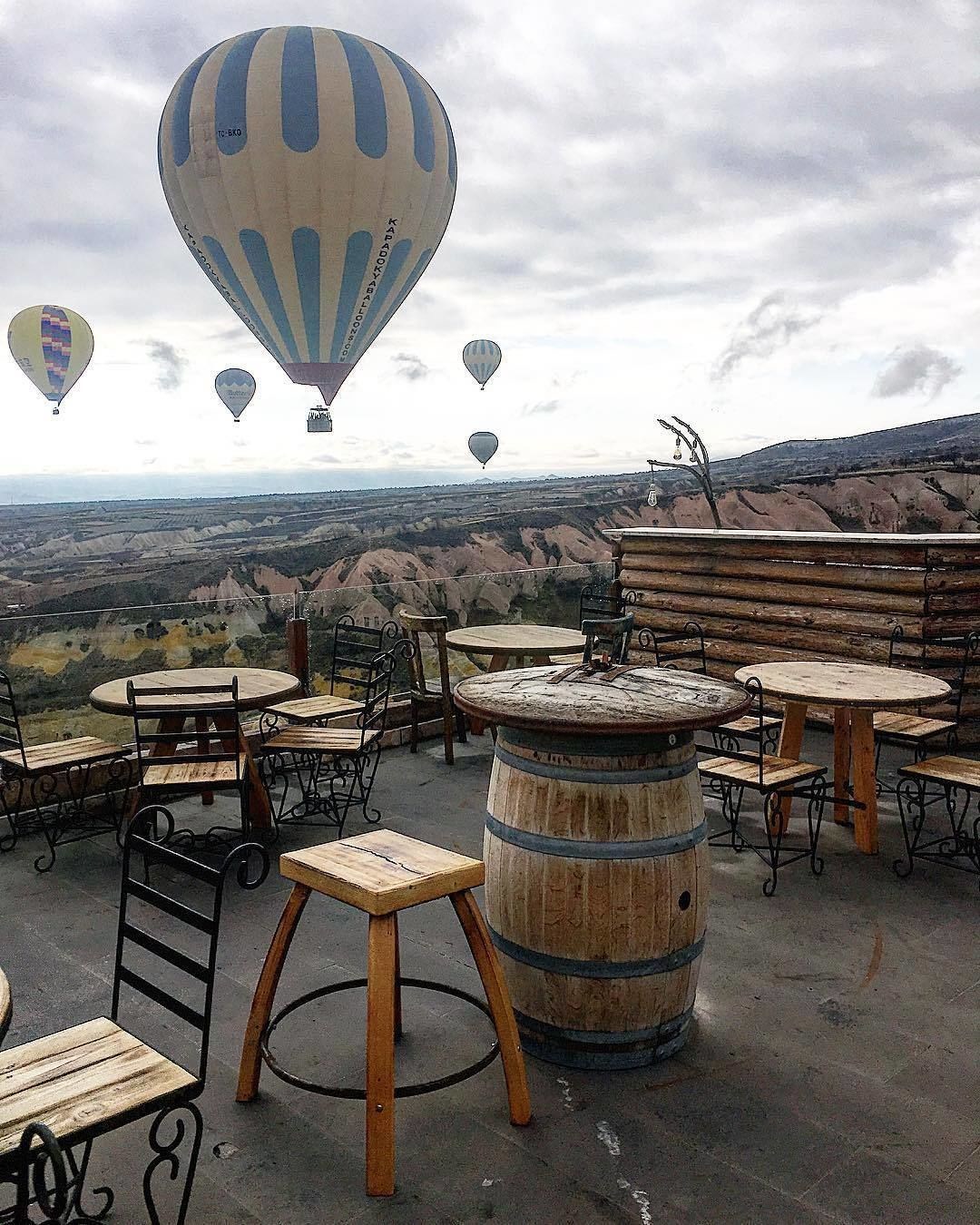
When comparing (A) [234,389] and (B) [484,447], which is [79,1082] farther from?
(B) [484,447]

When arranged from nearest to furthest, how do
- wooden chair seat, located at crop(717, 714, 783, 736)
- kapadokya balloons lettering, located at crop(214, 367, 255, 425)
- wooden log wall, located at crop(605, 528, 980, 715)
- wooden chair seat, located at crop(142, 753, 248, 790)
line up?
wooden chair seat, located at crop(142, 753, 248, 790), wooden chair seat, located at crop(717, 714, 783, 736), wooden log wall, located at crop(605, 528, 980, 715), kapadokya balloons lettering, located at crop(214, 367, 255, 425)

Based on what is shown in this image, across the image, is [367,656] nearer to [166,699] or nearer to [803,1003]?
[166,699]

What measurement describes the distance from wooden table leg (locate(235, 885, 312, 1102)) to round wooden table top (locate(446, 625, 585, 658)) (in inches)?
146

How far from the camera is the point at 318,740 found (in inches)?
220

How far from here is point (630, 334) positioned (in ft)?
66.1

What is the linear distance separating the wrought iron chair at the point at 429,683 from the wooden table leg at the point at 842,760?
8.64 feet

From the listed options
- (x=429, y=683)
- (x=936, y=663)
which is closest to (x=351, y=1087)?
(x=429, y=683)

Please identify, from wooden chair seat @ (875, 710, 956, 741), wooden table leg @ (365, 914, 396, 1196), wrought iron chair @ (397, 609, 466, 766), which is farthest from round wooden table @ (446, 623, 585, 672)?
wooden table leg @ (365, 914, 396, 1196)

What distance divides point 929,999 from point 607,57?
10160 millimetres

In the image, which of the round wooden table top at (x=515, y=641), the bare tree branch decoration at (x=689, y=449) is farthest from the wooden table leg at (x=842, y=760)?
the bare tree branch decoration at (x=689, y=449)

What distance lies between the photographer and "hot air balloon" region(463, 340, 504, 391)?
31688 mm

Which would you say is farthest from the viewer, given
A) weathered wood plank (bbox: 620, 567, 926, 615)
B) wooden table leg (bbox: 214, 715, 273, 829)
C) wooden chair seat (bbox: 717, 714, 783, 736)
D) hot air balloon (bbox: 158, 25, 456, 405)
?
hot air balloon (bbox: 158, 25, 456, 405)

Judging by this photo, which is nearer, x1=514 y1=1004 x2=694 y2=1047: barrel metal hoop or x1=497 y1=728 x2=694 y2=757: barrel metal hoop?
x1=497 y1=728 x2=694 y2=757: barrel metal hoop

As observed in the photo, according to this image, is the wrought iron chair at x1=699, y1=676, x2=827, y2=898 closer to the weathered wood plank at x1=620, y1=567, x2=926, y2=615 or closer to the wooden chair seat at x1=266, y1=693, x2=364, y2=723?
the wooden chair seat at x1=266, y1=693, x2=364, y2=723
